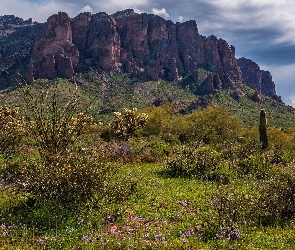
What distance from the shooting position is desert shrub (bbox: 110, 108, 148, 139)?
40.8 metres

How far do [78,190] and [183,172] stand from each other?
28.6 feet

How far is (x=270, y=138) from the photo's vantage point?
44.9 meters

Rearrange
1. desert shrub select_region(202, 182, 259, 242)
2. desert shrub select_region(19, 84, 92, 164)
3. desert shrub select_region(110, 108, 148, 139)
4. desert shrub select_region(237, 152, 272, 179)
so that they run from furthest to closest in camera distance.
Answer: desert shrub select_region(110, 108, 148, 139), desert shrub select_region(237, 152, 272, 179), desert shrub select_region(19, 84, 92, 164), desert shrub select_region(202, 182, 259, 242)

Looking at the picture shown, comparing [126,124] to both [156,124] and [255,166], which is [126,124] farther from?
[255,166]

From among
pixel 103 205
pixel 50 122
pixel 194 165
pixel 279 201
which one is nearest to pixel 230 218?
pixel 279 201

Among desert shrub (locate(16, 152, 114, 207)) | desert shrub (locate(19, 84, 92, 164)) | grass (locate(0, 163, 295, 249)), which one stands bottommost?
grass (locate(0, 163, 295, 249))

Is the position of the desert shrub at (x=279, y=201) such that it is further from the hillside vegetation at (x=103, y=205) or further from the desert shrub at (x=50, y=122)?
the desert shrub at (x=50, y=122)

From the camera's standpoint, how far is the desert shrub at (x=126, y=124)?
40750mm

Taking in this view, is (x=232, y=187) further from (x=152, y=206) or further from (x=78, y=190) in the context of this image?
(x=78, y=190)

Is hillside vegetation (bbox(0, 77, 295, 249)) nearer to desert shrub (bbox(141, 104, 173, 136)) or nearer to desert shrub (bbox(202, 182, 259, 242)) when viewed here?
desert shrub (bbox(202, 182, 259, 242))

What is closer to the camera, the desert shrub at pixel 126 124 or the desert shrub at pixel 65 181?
the desert shrub at pixel 65 181

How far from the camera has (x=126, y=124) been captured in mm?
42812

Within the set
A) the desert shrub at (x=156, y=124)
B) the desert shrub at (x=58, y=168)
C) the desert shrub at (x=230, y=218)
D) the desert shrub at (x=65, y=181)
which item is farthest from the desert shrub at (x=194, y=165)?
the desert shrub at (x=156, y=124)

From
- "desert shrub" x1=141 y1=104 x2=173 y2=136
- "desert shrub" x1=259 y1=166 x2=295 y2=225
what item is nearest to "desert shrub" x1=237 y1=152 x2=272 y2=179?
"desert shrub" x1=259 y1=166 x2=295 y2=225
